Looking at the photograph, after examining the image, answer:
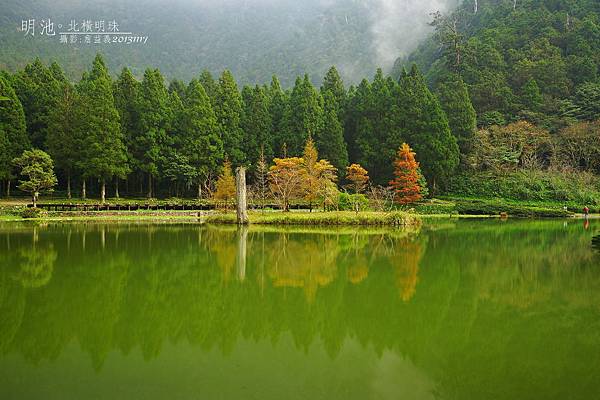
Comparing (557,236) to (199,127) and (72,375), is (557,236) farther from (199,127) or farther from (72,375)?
(199,127)

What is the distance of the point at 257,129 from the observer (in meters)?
40.1

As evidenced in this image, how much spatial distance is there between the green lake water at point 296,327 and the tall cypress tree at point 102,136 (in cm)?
2106

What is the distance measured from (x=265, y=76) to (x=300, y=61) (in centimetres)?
866

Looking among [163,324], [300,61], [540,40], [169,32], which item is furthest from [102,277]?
[169,32]

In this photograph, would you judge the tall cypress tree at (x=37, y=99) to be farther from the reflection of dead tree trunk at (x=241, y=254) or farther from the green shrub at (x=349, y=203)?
the reflection of dead tree trunk at (x=241, y=254)

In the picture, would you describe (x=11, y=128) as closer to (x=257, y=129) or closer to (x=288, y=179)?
(x=257, y=129)

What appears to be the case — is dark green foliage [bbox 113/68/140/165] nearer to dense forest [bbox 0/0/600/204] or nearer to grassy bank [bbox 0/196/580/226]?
dense forest [bbox 0/0/600/204]

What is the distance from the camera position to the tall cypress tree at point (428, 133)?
37.3 meters

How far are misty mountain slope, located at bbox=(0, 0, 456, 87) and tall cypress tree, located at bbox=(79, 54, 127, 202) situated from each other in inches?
1950

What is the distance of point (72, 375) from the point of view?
461 cm

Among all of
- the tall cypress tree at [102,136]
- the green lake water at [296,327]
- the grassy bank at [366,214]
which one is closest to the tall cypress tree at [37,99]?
the tall cypress tree at [102,136]

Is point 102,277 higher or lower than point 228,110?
lower

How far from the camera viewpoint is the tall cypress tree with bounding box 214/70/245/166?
38781 millimetres

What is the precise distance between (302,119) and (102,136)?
14.9 meters
